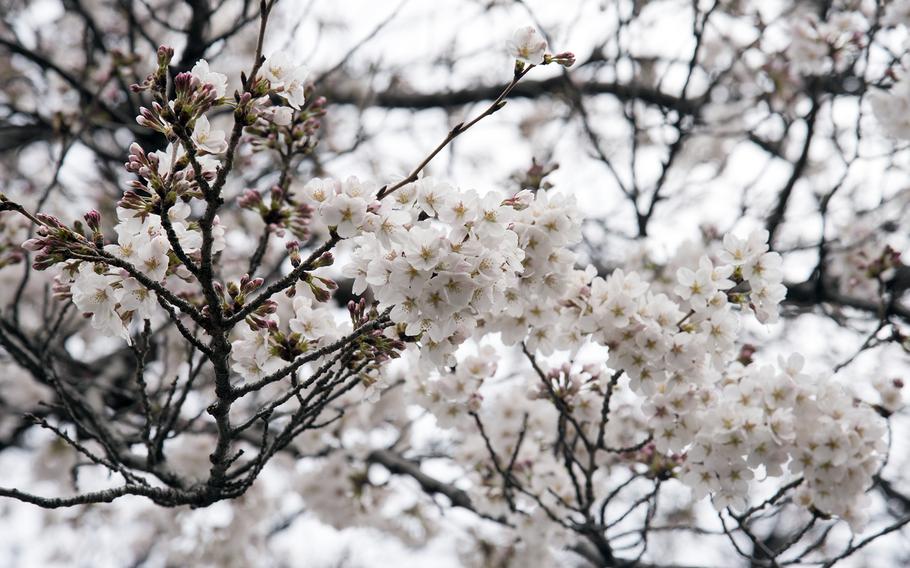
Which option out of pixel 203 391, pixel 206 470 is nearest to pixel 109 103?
pixel 203 391

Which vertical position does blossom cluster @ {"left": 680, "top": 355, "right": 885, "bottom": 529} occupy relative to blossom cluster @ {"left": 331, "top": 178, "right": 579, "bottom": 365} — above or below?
above

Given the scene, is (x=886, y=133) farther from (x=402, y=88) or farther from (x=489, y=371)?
(x=402, y=88)

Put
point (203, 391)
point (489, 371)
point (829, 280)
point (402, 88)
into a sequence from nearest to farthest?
point (489, 371) → point (203, 391) → point (829, 280) → point (402, 88)

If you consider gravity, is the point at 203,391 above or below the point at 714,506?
above

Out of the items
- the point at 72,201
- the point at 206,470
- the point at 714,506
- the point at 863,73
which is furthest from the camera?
the point at 72,201

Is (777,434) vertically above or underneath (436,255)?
above

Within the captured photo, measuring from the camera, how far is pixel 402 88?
6.40 metres

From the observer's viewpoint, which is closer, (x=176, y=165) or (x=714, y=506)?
(x=176, y=165)

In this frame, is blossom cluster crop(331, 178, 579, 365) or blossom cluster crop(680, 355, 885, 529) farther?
blossom cluster crop(680, 355, 885, 529)

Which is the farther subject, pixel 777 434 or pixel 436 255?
pixel 777 434

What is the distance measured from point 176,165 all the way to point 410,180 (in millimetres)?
Result: 579

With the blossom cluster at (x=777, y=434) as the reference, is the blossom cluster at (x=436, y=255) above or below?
below

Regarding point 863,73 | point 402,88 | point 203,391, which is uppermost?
point 402,88

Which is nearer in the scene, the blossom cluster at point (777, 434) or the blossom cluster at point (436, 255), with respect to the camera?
the blossom cluster at point (436, 255)
